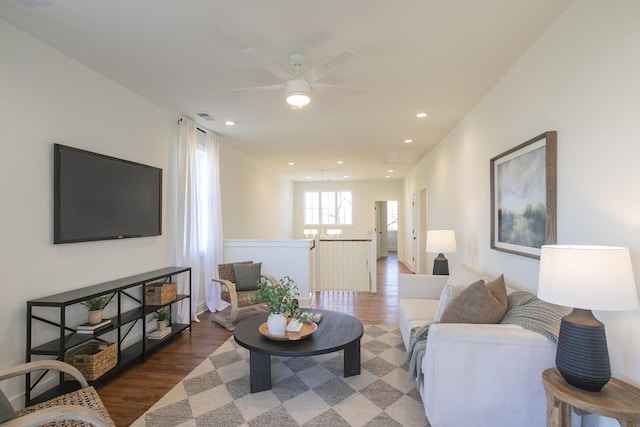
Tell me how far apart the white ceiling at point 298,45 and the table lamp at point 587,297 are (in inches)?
62.5

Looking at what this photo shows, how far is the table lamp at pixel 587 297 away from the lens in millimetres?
1467

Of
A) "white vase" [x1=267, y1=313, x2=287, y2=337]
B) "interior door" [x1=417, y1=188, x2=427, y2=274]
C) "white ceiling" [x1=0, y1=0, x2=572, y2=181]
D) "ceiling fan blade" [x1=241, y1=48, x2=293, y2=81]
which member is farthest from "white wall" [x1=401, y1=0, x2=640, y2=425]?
"interior door" [x1=417, y1=188, x2=427, y2=274]

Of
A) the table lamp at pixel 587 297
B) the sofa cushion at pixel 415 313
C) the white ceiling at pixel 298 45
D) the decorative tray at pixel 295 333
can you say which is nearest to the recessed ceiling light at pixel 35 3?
the white ceiling at pixel 298 45

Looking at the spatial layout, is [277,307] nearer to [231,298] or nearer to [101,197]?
[231,298]

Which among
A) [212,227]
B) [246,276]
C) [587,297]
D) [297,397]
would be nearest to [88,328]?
[297,397]

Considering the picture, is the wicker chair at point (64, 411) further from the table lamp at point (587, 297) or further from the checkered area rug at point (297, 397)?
the table lamp at point (587, 297)

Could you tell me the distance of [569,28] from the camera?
84.4 inches

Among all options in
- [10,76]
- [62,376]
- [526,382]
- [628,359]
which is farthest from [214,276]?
[628,359]

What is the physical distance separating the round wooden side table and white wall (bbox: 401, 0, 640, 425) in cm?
24

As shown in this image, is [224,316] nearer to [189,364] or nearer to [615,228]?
[189,364]

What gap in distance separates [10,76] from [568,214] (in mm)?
3898

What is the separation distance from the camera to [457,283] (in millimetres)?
3264

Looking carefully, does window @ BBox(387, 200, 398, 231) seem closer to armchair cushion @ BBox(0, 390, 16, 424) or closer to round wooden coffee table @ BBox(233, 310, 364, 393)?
round wooden coffee table @ BBox(233, 310, 364, 393)

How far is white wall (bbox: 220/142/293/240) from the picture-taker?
6031 mm
